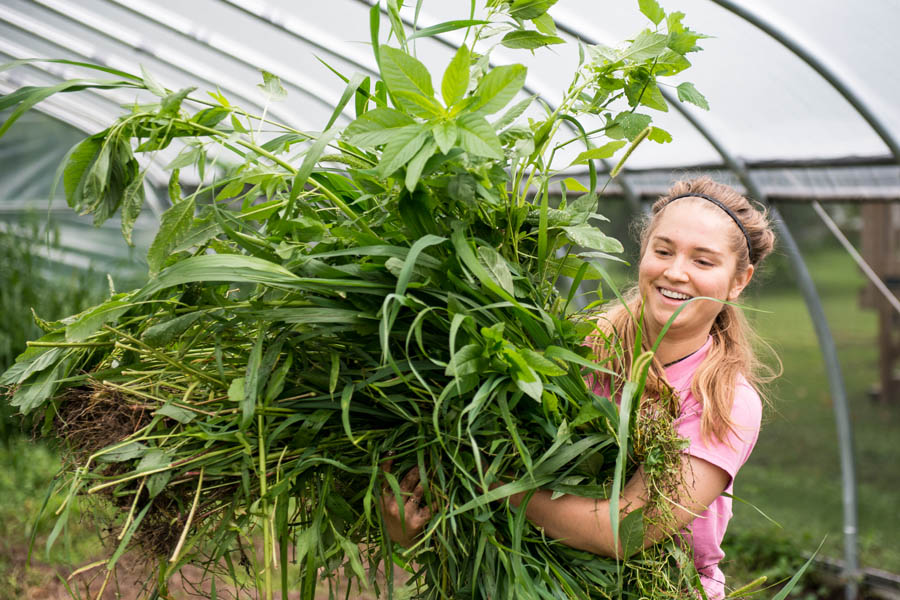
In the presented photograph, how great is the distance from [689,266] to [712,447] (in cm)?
32

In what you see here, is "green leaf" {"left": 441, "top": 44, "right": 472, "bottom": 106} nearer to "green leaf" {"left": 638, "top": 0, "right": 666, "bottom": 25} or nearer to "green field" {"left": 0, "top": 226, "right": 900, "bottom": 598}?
"green leaf" {"left": 638, "top": 0, "right": 666, "bottom": 25}

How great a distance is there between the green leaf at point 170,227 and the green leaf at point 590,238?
470 millimetres

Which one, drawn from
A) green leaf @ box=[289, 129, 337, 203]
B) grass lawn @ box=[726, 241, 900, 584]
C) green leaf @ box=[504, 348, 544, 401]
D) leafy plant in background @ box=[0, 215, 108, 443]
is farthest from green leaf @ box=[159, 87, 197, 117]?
leafy plant in background @ box=[0, 215, 108, 443]

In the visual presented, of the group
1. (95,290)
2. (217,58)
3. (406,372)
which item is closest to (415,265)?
(406,372)

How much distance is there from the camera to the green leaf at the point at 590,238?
39.6 inches

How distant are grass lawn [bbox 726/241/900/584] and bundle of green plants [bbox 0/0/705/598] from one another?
8.20 feet

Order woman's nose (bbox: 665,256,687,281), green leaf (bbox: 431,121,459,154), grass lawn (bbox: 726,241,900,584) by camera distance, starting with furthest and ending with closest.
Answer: grass lawn (bbox: 726,241,900,584)
woman's nose (bbox: 665,256,687,281)
green leaf (bbox: 431,121,459,154)

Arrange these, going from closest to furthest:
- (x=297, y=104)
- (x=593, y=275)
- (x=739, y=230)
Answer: (x=593, y=275), (x=739, y=230), (x=297, y=104)

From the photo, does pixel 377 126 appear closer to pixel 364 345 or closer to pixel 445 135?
pixel 445 135

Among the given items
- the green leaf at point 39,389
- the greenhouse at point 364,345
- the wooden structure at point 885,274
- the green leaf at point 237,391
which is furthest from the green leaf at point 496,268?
the wooden structure at point 885,274

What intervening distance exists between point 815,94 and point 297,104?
295 centimetres

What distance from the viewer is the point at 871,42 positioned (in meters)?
2.36

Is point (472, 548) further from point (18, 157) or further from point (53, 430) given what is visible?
point (18, 157)

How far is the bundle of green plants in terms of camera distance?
90 centimetres
